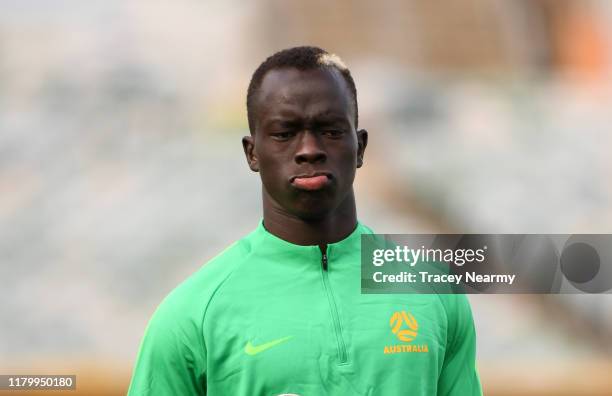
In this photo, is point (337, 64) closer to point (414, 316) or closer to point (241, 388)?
point (414, 316)

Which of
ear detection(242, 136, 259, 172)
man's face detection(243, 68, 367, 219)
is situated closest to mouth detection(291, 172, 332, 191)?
man's face detection(243, 68, 367, 219)

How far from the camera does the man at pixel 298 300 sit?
12.5 ft

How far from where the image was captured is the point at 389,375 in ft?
12.7

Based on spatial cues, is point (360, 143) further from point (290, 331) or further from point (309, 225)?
point (290, 331)

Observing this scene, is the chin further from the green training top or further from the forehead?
the forehead

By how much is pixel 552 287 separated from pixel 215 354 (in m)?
3.21

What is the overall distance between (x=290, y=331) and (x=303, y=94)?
0.92m

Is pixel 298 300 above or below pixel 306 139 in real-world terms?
below

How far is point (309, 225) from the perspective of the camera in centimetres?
399

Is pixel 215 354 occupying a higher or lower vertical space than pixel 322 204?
lower

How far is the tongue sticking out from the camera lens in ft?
12.4

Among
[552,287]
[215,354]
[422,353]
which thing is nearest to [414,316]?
[422,353]

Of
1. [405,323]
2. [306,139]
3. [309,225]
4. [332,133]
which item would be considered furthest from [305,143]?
[405,323]

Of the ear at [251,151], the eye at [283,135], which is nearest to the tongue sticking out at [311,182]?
the eye at [283,135]
